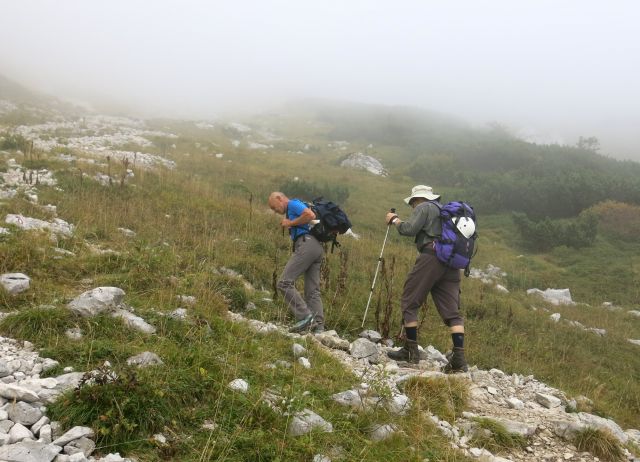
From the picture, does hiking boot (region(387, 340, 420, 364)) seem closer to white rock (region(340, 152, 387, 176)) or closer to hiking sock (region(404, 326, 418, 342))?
hiking sock (region(404, 326, 418, 342))

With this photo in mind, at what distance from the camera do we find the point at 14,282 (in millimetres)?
4652

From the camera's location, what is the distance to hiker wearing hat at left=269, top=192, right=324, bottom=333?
6125 mm

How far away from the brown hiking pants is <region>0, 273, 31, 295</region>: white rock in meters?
4.18

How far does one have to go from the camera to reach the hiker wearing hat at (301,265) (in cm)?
612

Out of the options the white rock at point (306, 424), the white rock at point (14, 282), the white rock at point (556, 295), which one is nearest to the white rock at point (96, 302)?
the white rock at point (14, 282)

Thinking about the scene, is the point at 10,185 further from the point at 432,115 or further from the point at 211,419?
A: the point at 432,115

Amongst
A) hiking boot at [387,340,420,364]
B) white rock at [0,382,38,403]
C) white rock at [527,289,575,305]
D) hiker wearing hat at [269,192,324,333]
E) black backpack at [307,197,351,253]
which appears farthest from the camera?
white rock at [527,289,575,305]

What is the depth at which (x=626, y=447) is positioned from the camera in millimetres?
4285

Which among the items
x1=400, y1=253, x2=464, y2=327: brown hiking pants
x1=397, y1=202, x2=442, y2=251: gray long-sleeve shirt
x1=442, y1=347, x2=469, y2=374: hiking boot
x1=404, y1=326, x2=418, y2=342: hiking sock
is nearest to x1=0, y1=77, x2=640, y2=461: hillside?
x1=442, y1=347, x2=469, y2=374: hiking boot

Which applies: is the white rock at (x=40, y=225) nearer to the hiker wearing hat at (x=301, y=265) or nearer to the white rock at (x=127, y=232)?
the white rock at (x=127, y=232)

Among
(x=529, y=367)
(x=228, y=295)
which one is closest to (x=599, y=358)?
(x=529, y=367)

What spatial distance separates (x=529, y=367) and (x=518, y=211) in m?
15.6

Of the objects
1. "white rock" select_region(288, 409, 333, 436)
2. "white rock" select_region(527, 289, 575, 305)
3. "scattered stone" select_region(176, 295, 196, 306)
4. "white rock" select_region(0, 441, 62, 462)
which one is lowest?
"white rock" select_region(527, 289, 575, 305)

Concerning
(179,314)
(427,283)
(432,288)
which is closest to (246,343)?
(179,314)
